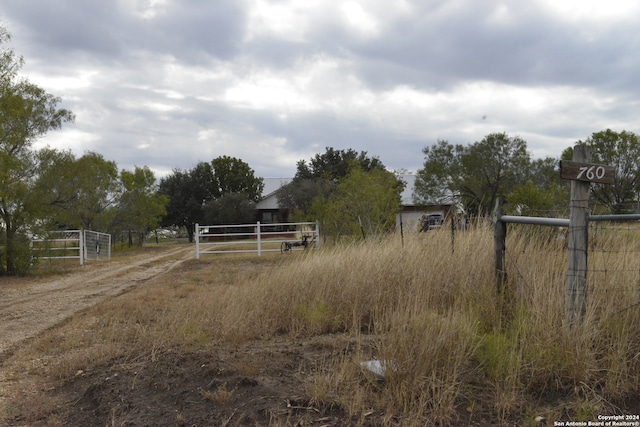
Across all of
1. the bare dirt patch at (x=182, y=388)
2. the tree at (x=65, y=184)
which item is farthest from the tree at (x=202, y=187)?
the bare dirt patch at (x=182, y=388)

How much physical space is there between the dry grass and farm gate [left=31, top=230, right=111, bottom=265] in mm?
10868

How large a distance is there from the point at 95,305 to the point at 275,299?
4514 mm

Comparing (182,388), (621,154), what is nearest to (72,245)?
(182,388)

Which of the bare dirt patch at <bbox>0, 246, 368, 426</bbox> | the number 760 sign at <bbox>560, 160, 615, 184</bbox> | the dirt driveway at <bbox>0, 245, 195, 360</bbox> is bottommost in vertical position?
the dirt driveway at <bbox>0, 245, 195, 360</bbox>

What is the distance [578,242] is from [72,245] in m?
24.4

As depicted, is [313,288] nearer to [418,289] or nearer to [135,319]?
[418,289]

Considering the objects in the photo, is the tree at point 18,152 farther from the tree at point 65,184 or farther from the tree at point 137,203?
the tree at point 137,203

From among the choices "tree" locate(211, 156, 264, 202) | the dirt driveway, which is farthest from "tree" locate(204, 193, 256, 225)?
the dirt driveway

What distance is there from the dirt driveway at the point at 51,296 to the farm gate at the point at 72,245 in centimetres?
139

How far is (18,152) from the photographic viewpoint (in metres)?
17.0

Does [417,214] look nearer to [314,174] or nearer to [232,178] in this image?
[314,174]

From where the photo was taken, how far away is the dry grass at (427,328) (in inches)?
161

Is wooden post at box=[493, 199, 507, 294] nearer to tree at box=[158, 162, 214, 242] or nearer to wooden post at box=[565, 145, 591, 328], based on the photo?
wooden post at box=[565, 145, 591, 328]

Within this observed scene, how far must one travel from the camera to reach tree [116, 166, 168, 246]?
123 ft
